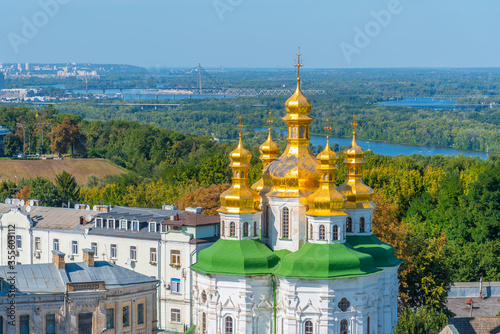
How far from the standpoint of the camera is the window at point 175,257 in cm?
4988

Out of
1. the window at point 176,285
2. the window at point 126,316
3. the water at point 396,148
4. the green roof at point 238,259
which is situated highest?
the green roof at point 238,259

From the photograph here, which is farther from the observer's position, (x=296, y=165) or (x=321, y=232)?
(x=296, y=165)

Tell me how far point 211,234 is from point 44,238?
407 inches

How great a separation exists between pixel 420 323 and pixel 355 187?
5.81 meters

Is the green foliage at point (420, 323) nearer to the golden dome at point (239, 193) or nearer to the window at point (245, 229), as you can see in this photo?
the window at point (245, 229)

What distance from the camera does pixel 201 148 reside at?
11906 cm

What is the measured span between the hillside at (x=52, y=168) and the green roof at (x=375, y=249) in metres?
61.4

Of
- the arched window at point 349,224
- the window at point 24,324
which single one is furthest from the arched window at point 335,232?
the window at point 24,324

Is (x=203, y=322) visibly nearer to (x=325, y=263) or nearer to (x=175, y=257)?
(x=325, y=263)

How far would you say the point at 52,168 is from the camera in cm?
10506

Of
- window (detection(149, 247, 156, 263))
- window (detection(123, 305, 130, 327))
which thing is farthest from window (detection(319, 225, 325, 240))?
window (detection(149, 247, 156, 263))

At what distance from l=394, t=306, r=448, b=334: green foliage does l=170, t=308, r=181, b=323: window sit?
39.3 ft

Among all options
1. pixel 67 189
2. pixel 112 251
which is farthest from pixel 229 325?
pixel 67 189

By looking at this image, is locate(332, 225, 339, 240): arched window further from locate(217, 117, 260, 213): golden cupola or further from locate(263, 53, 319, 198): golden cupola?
locate(217, 117, 260, 213): golden cupola
